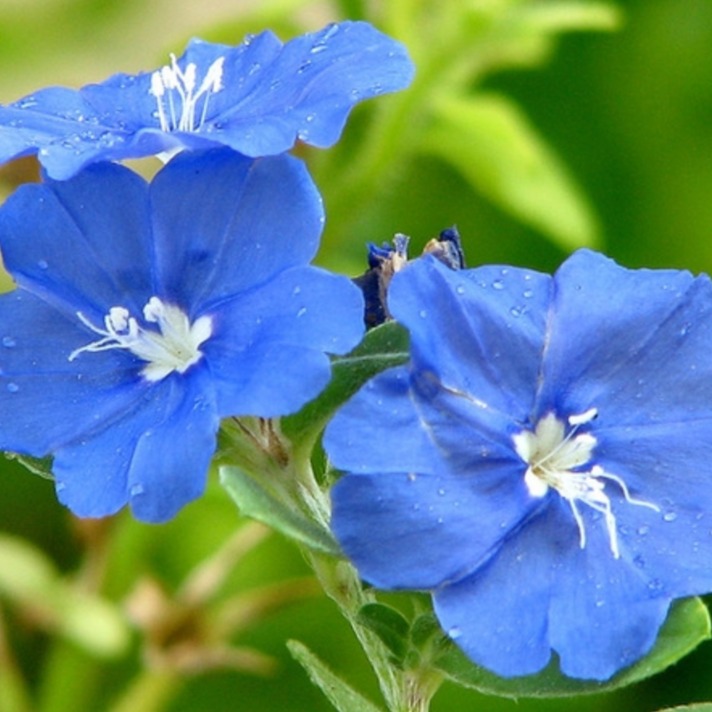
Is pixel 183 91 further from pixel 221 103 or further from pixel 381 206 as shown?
pixel 381 206

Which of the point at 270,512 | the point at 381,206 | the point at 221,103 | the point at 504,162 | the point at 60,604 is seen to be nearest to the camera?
the point at 270,512

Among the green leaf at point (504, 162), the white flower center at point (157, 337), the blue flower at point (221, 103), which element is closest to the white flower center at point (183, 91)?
the blue flower at point (221, 103)

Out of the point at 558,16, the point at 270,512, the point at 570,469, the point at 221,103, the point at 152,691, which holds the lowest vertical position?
the point at 152,691

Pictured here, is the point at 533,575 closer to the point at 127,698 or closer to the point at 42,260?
the point at 42,260

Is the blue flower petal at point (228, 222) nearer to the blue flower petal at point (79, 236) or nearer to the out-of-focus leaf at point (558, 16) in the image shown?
the blue flower petal at point (79, 236)

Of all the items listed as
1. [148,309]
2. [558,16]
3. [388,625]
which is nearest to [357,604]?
[388,625]

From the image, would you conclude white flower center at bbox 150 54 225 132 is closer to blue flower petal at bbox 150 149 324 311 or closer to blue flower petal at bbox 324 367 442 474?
blue flower petal at bbox 150 149 324 311

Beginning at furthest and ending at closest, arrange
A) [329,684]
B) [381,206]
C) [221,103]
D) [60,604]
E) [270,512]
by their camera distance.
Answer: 1. [381,206]
2. [60,604]
3. [221,103]
4. [329,684]
5. [270,512]

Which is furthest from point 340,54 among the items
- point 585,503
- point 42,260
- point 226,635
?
point 226,635
